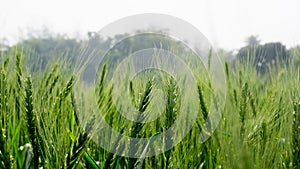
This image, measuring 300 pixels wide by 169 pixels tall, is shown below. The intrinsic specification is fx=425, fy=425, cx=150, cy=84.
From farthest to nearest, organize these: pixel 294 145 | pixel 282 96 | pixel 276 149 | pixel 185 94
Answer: pixel 282 96
pixel 185 94
pixel 276 149
pixel 294 145

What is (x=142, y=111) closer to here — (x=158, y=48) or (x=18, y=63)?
(x=158, y=48)

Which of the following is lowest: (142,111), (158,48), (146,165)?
(146,165)

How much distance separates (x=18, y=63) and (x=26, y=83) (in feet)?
0.73

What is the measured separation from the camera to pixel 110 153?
807mm

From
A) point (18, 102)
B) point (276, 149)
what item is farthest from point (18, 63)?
point (276, 149)

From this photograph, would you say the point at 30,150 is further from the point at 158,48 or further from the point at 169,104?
the point at 158,48

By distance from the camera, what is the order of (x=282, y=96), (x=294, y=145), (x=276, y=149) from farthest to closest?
(x=282, y=96)
(x=276, y=149)
(x=294, y=145)

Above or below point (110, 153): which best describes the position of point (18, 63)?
above

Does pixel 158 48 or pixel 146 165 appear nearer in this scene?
pixel 146 165

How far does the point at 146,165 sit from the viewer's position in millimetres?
822

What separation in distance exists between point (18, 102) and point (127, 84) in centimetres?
29

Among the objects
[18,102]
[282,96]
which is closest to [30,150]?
[18,102]

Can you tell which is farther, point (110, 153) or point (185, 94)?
point (185, 94)

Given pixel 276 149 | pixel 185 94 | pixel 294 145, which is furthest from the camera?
pixel 185 94
